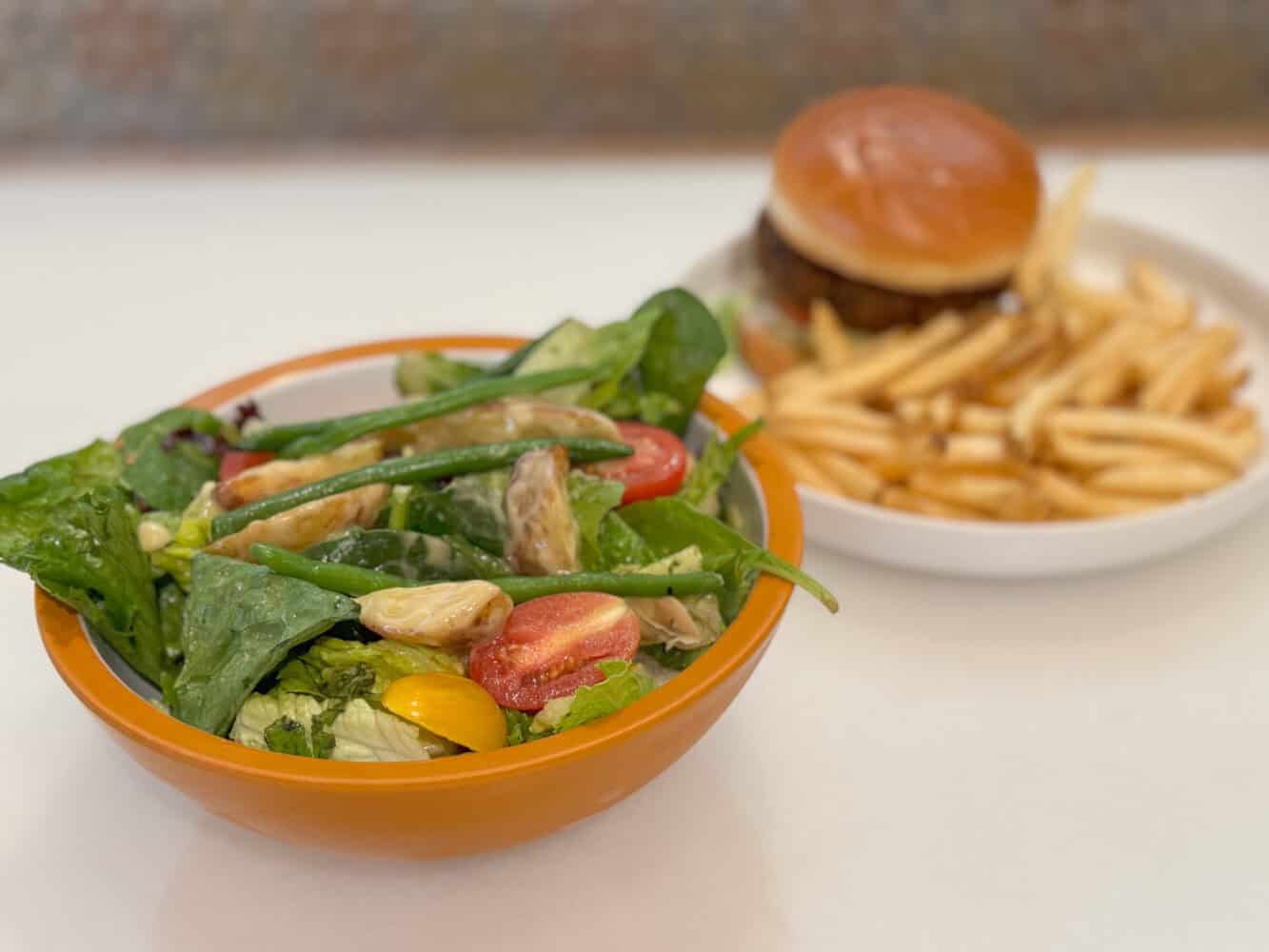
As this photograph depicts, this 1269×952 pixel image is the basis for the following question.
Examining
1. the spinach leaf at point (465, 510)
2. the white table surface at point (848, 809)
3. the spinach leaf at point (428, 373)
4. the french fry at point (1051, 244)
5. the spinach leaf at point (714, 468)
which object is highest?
the spinach leaf at point (428, 373)

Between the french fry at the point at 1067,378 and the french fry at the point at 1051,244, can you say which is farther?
the french fry at the point at 1051,244

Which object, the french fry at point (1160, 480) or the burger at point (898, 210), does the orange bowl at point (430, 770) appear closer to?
the french fry at point (1160, 480)

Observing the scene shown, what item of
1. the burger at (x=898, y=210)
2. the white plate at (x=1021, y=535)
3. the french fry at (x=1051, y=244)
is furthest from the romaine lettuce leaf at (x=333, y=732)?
the french fry at (x=1051, y=244)

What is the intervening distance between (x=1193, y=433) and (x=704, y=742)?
3.06 feet

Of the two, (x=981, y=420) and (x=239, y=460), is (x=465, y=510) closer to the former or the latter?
(x=239, y=460)

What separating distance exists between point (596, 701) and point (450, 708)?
15 cm

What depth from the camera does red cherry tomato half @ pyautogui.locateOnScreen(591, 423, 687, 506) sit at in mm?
1416

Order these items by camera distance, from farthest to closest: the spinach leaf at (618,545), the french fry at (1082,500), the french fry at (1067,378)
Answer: the french fry at (1067,378)
the french fry at (1082,500)
the spinach leaf at (618,545)

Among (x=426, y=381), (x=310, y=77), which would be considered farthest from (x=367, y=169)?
(x=426, y=381)

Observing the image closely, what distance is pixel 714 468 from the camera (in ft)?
4.80

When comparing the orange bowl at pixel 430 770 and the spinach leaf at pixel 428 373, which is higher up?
the spinach leaf at pixel 428 373

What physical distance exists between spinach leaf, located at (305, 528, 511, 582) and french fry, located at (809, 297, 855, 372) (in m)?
0.97

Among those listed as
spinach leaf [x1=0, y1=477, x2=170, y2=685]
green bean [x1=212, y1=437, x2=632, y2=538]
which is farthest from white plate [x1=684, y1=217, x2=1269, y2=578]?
spinach leaf [x1=0, y1=477, x2=170, y2=685]

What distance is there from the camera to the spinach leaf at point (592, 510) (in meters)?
1.34
